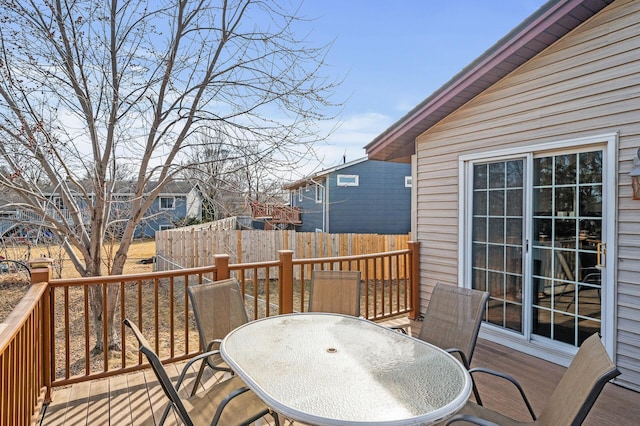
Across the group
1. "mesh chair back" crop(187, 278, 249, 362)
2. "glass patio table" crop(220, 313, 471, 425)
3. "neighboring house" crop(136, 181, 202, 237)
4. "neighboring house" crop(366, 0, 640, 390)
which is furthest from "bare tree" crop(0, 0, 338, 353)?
"glass patio table" crop(220, 313, 471, 425)

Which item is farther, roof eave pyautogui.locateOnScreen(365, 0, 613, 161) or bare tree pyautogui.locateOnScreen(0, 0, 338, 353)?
bare tree pyautogui.locateOnScreen(0, 0, 338, 353)

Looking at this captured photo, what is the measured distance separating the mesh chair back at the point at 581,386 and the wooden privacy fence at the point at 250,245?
8.39m

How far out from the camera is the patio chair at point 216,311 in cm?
272

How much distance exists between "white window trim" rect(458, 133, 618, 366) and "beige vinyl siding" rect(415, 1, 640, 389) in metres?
0.05

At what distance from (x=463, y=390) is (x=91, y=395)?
2.91 metres

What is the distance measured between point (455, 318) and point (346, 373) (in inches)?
47.6

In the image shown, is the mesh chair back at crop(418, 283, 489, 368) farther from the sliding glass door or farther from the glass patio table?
the sliding glass door

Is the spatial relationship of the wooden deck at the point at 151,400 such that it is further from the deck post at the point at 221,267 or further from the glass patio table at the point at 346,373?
the deck post at the point at 221,267

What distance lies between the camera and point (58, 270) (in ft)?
18.4

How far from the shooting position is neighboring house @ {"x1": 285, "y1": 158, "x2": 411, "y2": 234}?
14719 millimetres

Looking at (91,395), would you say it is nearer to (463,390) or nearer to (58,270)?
(463,390)

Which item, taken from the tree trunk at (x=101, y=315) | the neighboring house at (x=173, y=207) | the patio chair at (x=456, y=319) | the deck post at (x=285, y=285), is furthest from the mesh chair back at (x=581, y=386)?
the tree trunk at (x=101, y=315)

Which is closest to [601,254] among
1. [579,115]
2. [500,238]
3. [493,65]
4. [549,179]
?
[549,179]

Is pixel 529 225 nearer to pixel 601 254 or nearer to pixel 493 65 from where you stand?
pixel 601 254
